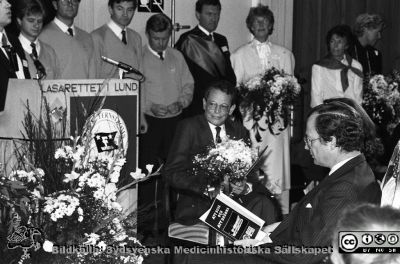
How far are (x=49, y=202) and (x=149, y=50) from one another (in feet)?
13.5

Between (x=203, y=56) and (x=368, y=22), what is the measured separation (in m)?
2.24

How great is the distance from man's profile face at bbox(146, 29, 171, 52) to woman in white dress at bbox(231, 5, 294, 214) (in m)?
0.82

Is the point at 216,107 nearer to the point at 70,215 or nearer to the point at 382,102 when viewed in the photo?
the point at 70,215

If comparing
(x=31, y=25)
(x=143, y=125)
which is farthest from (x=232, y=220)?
(x=143, y=125)

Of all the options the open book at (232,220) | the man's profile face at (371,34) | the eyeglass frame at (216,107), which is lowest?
the open book at (232,220)

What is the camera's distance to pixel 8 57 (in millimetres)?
5070

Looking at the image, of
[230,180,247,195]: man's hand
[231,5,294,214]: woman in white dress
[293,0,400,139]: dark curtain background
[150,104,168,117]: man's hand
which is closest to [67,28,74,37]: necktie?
[150,104,168,117]: man's hand

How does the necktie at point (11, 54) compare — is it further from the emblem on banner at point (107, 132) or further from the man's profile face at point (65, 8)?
the man's profile face at point (65, 8)

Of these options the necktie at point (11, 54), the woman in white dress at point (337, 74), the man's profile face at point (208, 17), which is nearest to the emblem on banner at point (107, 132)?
the necktie at point (11, 54)

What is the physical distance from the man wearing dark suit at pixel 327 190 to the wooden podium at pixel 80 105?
0.92m

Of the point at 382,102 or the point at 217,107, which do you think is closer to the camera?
the point at 217,107

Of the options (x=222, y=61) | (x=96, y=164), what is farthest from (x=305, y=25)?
(x=96, y=164)

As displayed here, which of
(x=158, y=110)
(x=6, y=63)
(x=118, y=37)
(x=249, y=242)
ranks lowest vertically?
(x=249, y=242)

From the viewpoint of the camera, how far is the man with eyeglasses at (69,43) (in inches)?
229
